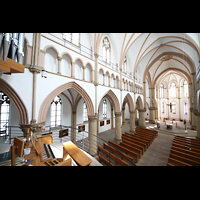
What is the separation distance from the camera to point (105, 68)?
10430mm

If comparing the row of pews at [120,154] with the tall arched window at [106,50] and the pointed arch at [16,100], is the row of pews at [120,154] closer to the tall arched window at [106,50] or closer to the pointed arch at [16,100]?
the pointed arch at [16,100]

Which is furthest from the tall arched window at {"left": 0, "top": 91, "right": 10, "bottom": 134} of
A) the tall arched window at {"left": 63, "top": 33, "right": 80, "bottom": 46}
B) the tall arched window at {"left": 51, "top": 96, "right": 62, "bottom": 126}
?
the tall arched window at {"left": 63, "top": 33, "right": 80, "bottom": 46}

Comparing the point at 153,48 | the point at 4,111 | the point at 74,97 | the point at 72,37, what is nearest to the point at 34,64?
the point at 72,37

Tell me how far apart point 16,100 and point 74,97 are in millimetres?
7487

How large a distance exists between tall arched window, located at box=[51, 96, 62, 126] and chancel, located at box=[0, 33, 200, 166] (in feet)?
0.35

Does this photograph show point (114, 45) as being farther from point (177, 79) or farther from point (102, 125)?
point (177, 79)

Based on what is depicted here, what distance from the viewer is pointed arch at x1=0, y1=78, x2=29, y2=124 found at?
14.8 ft

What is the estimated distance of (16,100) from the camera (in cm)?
479

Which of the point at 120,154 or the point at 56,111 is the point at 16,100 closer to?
the point at 56,111

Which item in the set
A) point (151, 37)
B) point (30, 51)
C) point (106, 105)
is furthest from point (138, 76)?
point (30, 51)

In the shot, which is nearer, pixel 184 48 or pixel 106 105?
pixel 184 48

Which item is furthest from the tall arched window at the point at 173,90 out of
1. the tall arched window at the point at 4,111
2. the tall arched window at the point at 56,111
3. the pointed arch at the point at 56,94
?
the tall arched window at the point at 4,111

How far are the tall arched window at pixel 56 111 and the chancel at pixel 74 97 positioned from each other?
0.35ft
